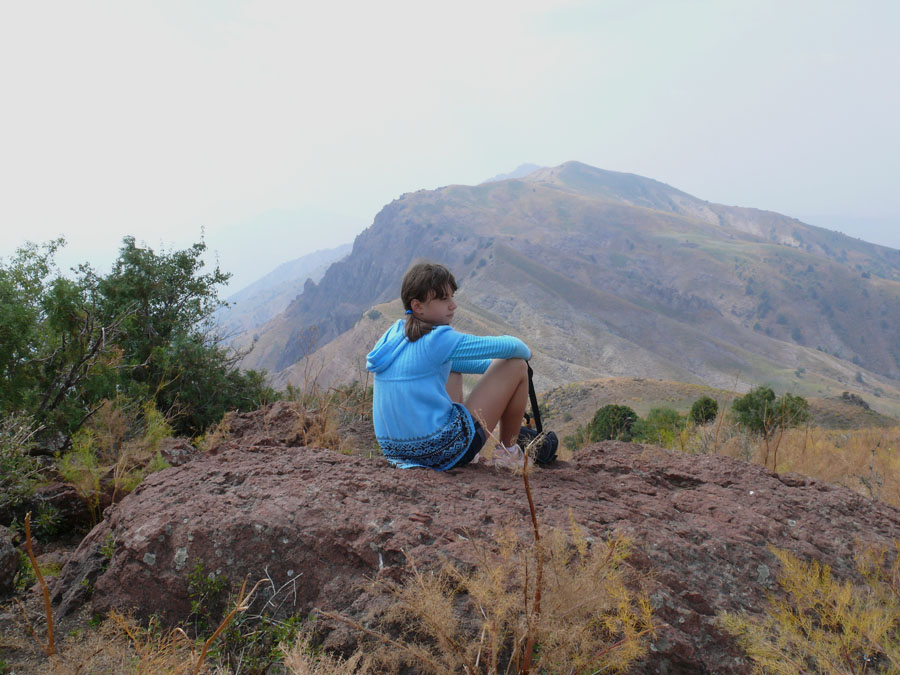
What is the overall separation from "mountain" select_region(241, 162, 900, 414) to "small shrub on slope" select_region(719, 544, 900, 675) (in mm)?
63889

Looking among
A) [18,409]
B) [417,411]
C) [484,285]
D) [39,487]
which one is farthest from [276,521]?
[484,285]

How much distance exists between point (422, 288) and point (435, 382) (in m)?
0.51

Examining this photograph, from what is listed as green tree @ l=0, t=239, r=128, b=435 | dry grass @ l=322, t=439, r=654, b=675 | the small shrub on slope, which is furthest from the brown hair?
green tree @ l=0, t=239, r=128, b=435

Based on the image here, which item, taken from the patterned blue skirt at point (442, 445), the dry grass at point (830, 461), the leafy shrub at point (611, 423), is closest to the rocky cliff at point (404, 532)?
the patterned blue skirt at point (442, 445)

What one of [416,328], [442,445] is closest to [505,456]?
[442,445]

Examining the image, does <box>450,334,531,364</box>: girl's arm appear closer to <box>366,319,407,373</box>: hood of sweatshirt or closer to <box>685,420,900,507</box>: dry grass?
<box>366,319,407,373</box>: hood of sweatshirt

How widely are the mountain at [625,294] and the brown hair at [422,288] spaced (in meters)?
63.2

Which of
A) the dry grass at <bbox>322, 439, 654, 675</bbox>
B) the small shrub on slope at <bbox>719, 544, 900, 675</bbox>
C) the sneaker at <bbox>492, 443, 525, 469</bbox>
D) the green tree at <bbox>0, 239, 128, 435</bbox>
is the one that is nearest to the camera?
the dry grass at <bbox>322, 439, 654, 675</bbox>

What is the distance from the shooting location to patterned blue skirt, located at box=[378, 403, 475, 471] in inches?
111

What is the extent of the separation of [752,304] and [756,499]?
130564 mm

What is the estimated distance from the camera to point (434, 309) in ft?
9.69

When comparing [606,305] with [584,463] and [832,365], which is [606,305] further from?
[584,463]

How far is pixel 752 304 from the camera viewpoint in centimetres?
11669

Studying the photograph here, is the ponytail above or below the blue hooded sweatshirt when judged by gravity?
above
